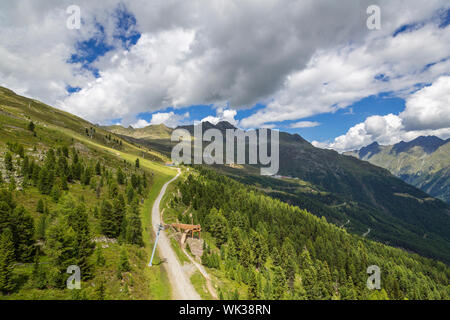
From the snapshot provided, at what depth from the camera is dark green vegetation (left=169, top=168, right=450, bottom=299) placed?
49.9 metres

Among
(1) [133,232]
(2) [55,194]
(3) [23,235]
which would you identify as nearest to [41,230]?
(3) [23,235]

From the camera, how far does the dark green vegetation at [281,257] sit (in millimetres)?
49875

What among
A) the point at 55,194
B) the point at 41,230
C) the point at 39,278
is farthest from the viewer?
the point at 55,194

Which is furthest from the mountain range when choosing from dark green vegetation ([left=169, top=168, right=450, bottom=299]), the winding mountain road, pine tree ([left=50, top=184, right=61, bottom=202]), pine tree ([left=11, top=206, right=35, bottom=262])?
the winding mountain road

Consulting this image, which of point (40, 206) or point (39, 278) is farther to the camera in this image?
point (40, 206)

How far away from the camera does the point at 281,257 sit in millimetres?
82438

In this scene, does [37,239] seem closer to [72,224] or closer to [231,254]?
[72,224]

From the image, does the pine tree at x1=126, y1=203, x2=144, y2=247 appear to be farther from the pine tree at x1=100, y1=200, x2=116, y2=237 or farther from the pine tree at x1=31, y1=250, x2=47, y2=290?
the pine tree at x1=31, y1=250, x2=47, y2=290

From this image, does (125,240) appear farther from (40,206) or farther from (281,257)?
(281,257)

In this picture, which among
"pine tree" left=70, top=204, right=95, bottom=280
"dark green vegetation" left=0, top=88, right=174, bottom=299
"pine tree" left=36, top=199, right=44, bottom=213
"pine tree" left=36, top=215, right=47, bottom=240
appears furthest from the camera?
"pine tree" left=36, top=199, right=44, bottom=213

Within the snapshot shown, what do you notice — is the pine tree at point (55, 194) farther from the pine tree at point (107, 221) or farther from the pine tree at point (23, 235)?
the pine tree at point (23, 235)

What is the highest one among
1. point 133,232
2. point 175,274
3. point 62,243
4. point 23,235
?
point 23,235

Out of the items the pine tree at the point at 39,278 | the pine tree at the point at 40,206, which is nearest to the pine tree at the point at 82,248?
the pine tree at the point at 39,278
